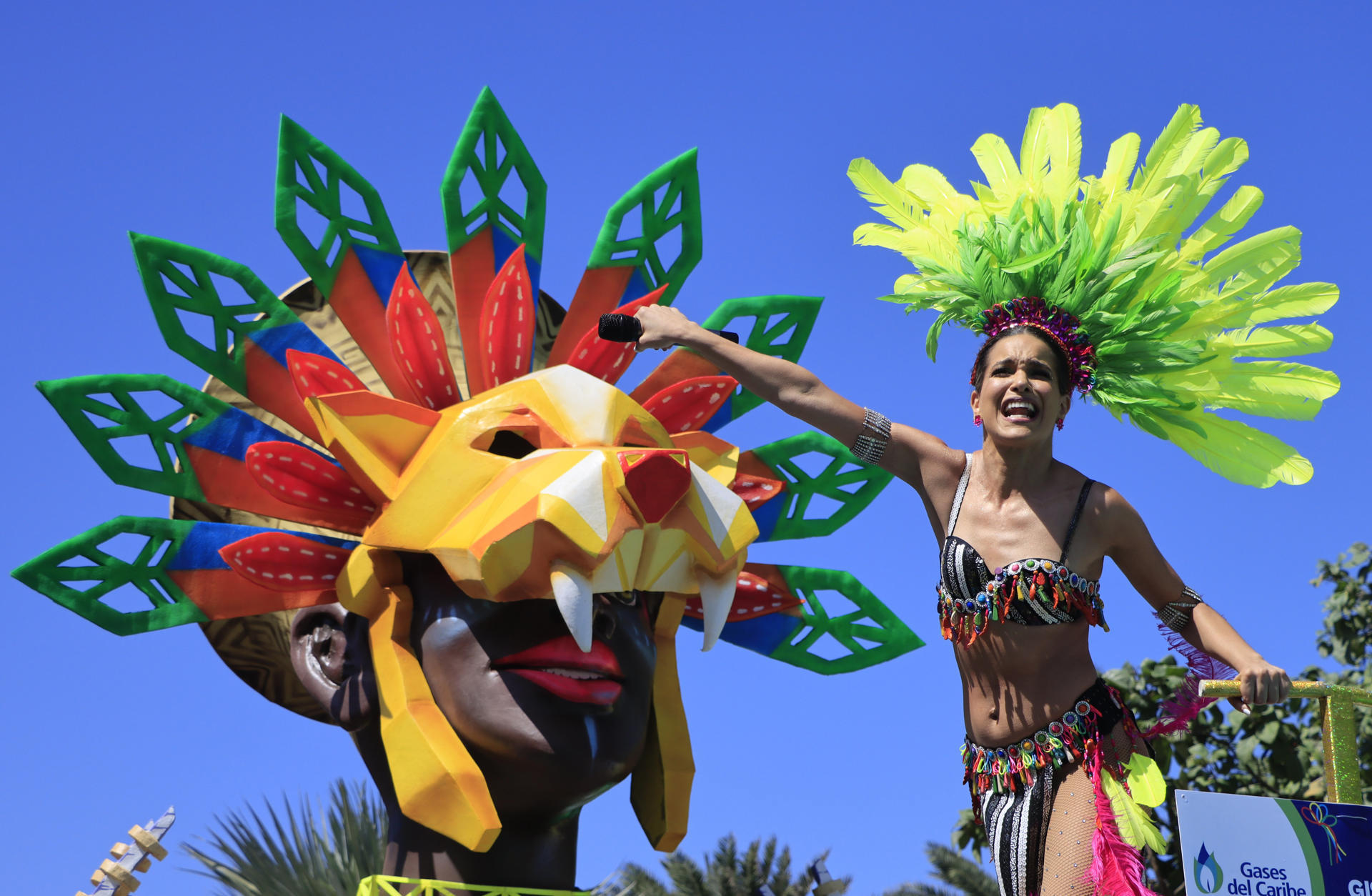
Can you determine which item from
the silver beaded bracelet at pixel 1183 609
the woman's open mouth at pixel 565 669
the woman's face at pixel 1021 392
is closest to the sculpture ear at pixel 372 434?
the woman's open mouth at pixel 565 669

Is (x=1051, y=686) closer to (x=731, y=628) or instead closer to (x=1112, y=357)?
(x=1112, y=357)

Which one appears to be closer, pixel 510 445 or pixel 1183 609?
pixel 1183 609

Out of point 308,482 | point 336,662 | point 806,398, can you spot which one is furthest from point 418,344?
point 806,398

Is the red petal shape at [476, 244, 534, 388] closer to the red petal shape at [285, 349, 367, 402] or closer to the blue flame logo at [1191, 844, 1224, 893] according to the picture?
the red petal shape at [285, 349, 367, 402]

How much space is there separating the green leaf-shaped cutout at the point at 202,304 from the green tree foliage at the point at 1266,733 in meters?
6.15

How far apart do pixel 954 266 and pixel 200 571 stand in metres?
2.53

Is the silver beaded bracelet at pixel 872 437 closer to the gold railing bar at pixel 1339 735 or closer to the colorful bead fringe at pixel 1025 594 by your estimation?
the colorful bead fringe at pixel 1025 594

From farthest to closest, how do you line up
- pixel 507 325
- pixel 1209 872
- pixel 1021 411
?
pixel 507 325 → pixel 1021 411 → pixel 1209 872

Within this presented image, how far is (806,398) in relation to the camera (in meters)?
4.43

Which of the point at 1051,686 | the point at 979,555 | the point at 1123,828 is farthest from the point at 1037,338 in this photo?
the point at 1123,828

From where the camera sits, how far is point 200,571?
4.97m

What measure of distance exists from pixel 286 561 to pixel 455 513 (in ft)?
2.04

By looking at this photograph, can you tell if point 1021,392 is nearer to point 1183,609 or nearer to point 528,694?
point 1183,609

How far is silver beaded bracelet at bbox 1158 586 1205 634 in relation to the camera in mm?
4516
